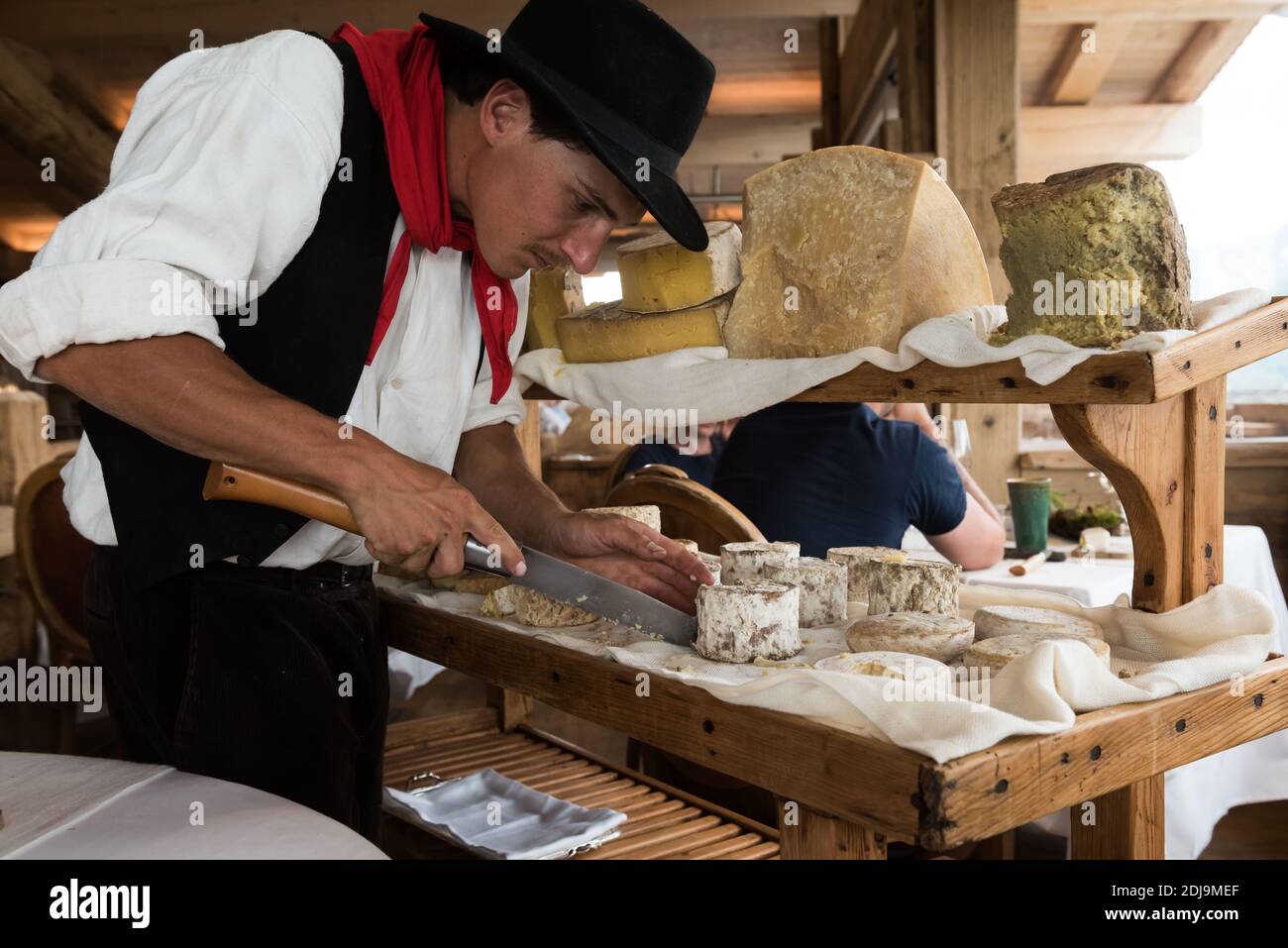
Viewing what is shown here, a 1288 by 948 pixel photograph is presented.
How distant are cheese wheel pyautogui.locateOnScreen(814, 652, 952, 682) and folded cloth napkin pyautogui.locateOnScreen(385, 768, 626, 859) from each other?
33.1 inches

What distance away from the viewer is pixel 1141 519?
1.33 meters

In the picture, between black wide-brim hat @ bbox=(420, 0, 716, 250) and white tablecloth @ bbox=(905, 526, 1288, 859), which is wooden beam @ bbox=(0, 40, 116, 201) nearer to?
black wide-brim hat @ bbox=(420, 0, 716, 250)

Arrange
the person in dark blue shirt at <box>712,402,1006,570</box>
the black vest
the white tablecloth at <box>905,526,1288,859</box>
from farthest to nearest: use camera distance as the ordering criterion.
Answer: the person in dark blue shirt at <box>712,402,1006,570</box> → the white tablecloth at <box>905,526,1288,859</box> → the black vest

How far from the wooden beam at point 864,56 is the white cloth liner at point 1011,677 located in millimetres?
3661

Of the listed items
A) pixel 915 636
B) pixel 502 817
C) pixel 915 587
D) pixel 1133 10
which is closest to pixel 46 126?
pixel 502 817

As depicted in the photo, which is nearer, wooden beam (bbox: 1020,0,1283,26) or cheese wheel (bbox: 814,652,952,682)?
cheese wheel (bbox: 814,652,952,682)

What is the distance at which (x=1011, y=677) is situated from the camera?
109 centimetres

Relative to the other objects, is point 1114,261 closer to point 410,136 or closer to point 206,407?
point 410,136

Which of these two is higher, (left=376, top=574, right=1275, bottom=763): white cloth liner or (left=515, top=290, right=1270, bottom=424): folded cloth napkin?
(left=515, top=290, right=1270, bottom=424): folded cloth napkin

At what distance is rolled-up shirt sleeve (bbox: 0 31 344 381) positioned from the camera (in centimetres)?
111

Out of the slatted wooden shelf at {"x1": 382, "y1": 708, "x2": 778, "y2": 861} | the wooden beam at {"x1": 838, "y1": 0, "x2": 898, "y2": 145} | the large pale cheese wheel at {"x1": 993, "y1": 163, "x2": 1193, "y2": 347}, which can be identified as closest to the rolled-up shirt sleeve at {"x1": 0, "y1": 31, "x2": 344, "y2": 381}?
the large pale cheese wheel at {"x1": 993, "y1": 163, "x2": 1193, "y2": 347}

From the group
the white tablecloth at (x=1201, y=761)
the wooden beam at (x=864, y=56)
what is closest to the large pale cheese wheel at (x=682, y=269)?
the white tablecloth at (x=1201, y=761)

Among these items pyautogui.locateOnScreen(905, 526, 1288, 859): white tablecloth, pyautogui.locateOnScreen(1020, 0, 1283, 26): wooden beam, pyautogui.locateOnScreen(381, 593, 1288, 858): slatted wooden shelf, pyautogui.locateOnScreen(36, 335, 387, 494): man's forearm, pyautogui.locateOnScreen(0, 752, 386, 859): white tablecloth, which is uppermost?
pyautogui.locateOnScreen(1020, 0, 1283, 26): wooden beam
